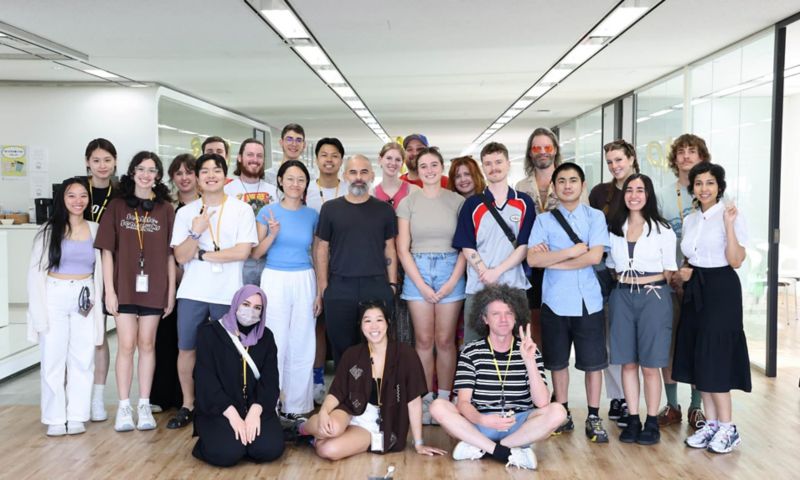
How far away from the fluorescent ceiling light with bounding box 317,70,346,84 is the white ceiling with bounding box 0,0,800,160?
0.12 meters

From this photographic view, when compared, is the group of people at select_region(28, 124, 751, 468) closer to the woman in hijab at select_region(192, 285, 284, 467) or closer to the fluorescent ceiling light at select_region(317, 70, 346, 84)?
the woman in hijab at select_region(192, 285, 284, 467)

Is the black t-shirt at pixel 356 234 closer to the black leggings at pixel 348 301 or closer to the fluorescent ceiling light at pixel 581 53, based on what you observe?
the black leggings at pixel 348 301

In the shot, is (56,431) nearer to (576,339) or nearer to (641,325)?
(576,339)

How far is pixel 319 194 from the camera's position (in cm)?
524

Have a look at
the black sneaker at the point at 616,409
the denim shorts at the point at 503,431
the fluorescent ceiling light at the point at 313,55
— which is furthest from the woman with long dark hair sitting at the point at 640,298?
the fluorescent ceiling light at the point at 313,55

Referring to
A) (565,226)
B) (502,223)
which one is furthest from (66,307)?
(565,226)

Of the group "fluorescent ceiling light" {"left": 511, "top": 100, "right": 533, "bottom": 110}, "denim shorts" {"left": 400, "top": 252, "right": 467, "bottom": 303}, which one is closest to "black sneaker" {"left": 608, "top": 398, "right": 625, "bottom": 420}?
"denim shorts" {"left": 400, "top": 252, "right": 467, "bottom": 303}

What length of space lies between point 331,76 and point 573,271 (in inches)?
213

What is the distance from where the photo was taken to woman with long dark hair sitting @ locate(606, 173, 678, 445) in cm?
434

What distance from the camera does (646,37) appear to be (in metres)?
6.90

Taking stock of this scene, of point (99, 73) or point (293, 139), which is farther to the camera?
point (99, 73)

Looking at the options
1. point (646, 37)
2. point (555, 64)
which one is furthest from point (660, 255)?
point (555, 64)

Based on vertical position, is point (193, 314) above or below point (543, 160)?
below

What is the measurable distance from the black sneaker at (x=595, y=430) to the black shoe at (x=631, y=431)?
106 mm
